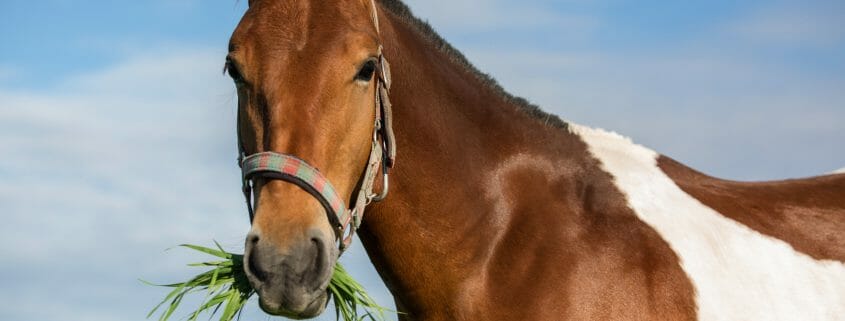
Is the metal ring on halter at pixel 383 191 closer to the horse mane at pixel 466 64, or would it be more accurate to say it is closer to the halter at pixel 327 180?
the halter at pixel 327 180

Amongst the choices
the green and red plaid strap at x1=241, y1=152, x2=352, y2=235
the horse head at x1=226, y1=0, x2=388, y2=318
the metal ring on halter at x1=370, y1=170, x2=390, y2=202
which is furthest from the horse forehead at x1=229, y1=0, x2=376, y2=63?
the metal ring on halter at x1=370, y1=170, x2=390, y2=202

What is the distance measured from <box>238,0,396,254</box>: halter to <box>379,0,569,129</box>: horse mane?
23.2 inches

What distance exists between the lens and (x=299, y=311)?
3.45 m

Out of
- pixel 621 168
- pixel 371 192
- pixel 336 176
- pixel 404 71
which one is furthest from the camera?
pixel 621 168

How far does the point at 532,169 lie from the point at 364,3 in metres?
1.14

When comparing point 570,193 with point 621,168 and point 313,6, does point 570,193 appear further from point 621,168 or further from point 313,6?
point 313,6

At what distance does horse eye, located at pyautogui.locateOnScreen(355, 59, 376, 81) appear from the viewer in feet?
12.6

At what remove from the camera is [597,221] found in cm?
443

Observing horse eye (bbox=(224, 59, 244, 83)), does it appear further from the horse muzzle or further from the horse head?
the horse muzzle

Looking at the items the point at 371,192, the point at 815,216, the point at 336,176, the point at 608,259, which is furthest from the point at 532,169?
the point at 815,216

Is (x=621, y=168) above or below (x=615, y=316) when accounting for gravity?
above

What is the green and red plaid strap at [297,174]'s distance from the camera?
3523mm

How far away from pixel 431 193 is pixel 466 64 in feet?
2.79

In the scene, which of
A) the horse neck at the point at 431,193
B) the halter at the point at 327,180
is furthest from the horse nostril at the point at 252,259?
the horse neck at the point at 431,193
